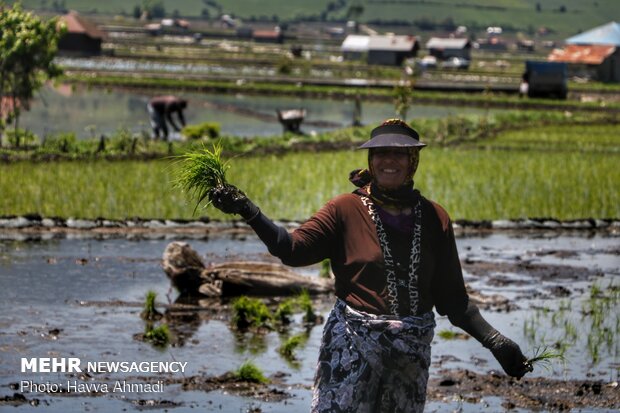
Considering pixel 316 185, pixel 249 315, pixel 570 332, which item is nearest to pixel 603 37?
pixel 316 185

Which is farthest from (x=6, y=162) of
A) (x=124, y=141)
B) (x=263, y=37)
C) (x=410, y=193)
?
(x=263, y=37)

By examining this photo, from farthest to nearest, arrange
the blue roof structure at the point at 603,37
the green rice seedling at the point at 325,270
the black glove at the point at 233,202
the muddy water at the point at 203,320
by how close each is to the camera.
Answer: the blue roof structure at the point at 603,37 < the green rice seedling at the point at 325,270 < the muddy water at the point at 203,320 < the black glove at the point at 233,202

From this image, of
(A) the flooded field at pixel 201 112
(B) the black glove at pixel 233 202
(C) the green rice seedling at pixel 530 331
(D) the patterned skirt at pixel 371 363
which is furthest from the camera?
(A) the flooded field at pixel 201 112

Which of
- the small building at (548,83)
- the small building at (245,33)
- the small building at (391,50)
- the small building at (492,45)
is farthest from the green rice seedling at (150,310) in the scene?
the small building at (492,45)

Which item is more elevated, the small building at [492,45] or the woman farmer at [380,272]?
the woman farmer at [380,272]

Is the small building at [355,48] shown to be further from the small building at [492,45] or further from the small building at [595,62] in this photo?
the small building at [492,45]

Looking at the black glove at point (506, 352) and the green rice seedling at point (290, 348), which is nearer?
the black glove at point (506, 352)

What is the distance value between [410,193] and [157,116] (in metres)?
32.6

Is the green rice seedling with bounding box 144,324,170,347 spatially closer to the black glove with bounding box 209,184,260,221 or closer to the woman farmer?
the woman farmer

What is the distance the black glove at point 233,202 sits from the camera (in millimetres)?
6727

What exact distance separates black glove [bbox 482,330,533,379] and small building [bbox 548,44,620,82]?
88.2 metres

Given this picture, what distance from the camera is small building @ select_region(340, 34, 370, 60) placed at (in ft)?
419

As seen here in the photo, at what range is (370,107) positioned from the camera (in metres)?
66.8

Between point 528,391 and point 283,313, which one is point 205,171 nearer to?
point 528,391
